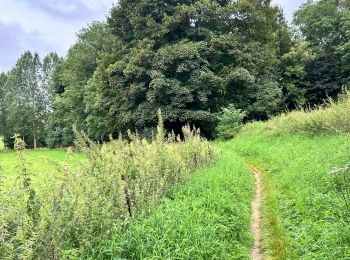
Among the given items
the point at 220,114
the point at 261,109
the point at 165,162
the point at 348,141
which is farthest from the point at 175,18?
the point at 165,162

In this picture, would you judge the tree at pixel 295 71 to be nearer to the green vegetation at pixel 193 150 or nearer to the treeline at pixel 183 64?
the green vegetation at pixel 193 150

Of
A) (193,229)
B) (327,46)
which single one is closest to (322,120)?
(193,229)

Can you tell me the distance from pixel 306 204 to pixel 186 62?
708 inches

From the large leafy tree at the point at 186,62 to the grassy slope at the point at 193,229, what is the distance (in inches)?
626

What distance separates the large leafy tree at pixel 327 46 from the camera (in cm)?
3969

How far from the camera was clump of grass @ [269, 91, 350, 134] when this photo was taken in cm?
1150

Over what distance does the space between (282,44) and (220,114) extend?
20139 millimetres

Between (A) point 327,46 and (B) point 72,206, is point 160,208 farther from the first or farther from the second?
(A) point 327,46

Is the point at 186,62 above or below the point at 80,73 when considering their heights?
below

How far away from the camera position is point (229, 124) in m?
23.7

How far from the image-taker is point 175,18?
2456 cm

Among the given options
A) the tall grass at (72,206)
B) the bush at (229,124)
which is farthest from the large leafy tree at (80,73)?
the tall grass at (72,206)

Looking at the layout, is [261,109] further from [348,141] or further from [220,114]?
[348,141]

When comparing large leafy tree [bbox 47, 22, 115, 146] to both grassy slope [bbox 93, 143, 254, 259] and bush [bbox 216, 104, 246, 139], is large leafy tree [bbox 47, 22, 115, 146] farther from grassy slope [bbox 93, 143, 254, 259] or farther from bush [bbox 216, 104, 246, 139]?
grassy slope [bbox 93, 143, 254, 259]
